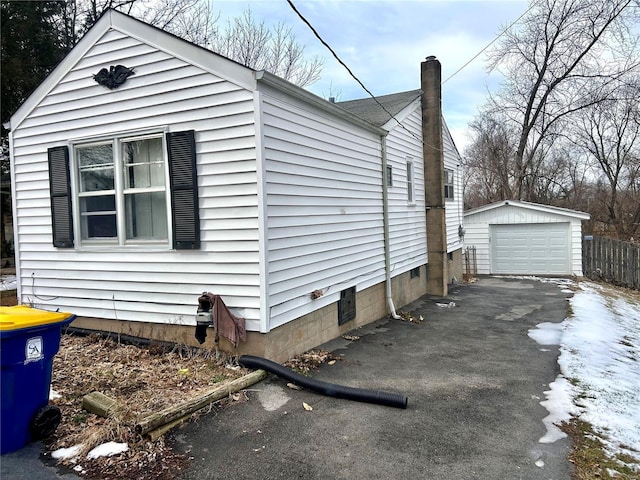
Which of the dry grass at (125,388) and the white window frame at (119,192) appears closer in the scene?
the dry grass at (125,388)

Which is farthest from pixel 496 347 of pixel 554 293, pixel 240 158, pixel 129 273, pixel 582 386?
pixel 554 293

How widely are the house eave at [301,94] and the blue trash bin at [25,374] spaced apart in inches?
128

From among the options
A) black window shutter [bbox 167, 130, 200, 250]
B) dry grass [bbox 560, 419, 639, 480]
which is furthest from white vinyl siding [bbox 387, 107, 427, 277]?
dry grass [bbox 560, 419, 639, 480]

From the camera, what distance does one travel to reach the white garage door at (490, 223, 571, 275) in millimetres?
16484

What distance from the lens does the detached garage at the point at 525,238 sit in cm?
1630

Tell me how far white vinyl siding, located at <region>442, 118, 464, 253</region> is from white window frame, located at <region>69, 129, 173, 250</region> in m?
10.1

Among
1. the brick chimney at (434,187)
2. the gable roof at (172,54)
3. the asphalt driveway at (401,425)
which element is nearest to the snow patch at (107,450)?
the asphalt driveway at (401,425)

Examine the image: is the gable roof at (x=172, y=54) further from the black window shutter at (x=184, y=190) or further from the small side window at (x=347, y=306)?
the small side window at (x=347, y=306)

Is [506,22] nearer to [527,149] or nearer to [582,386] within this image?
[527,149]

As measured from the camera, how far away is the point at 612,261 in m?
16.7

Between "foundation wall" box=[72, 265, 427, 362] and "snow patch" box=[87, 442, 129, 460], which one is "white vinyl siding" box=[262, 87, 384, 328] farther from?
"snow patch" box=[87, 442, 129, 460]

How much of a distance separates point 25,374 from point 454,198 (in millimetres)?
13902

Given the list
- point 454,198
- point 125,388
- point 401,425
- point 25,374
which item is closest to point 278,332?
point 125,388

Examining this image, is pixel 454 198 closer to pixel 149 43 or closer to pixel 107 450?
pixel 149 43
